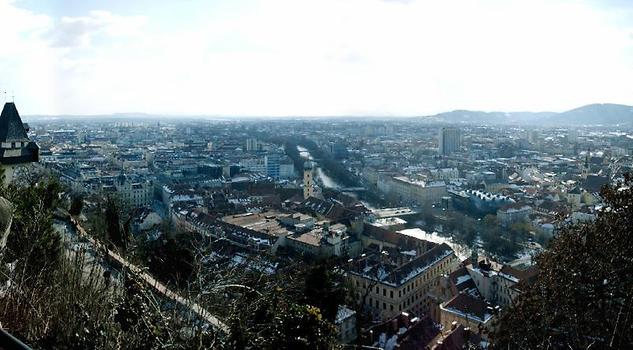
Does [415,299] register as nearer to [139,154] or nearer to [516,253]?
[516,253]

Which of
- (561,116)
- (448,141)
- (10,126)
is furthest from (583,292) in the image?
(561,116)

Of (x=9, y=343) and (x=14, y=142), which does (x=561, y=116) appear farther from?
(x=9, y=343)

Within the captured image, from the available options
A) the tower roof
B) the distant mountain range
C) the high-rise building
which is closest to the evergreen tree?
the tower roof

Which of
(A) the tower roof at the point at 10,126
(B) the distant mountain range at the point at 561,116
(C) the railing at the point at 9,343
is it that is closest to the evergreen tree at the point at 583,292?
(C) the railing at the point at 9,343

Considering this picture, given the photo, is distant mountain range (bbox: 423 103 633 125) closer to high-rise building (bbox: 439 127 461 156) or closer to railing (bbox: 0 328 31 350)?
high-rise building (bbox: 439 127 461 156)

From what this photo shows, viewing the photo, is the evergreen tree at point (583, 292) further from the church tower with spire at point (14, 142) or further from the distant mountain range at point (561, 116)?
the distant mountain range at point (561, 116)

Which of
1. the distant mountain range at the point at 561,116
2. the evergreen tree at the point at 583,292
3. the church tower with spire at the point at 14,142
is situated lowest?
the distant mountain range at the point at 561,116
